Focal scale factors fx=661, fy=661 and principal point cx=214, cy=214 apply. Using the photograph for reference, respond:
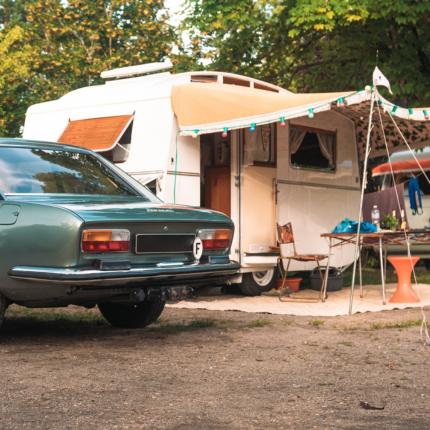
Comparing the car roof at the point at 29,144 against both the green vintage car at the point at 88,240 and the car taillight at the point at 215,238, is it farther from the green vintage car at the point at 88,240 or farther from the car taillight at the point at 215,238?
the car taillight at the point at 215,238

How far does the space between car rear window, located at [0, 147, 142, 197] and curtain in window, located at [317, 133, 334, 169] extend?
4.87 meters

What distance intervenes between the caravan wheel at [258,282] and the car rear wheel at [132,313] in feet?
10.5

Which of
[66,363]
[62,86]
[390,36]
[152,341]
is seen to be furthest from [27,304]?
[62,86]

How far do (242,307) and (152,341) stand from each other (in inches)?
106

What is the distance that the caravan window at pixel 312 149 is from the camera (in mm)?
9711

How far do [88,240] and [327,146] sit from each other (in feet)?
21.1

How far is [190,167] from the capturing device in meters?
8.41

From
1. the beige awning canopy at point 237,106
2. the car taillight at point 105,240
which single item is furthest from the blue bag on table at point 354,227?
the car taillight at point 105,240

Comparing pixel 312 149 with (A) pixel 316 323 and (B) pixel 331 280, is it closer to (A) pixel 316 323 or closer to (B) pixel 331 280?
(B) pixel 331 280

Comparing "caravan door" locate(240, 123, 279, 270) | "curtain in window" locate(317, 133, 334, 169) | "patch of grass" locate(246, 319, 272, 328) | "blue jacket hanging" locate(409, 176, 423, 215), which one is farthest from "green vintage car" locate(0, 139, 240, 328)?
"blue jacket hanging" locate(409, 176, 423, 215)

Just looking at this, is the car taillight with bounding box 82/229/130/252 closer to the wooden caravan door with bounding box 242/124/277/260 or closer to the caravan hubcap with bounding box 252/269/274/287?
the wooden caravan door with bounding box 242/124/277/260

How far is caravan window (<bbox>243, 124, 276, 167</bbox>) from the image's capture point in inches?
354

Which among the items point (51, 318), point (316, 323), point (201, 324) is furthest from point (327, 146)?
point (51, 318)

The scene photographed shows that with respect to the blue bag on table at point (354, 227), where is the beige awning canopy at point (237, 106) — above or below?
above
